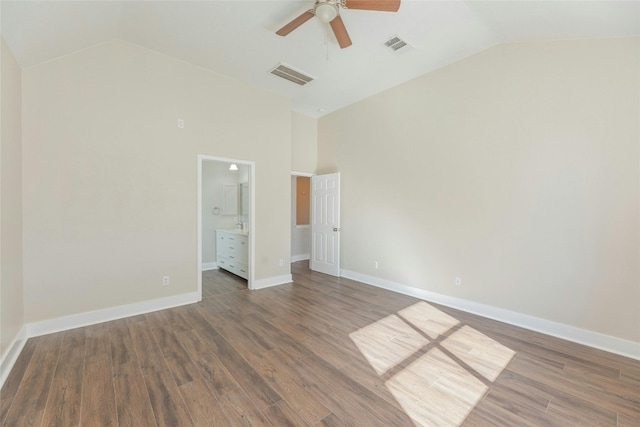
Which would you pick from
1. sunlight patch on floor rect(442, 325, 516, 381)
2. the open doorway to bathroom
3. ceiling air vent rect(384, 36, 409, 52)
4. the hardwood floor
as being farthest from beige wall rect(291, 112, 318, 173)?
sunlight patch on floor rect(442, 325, 516, 381)

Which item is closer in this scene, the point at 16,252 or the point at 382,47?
the point at 16,252

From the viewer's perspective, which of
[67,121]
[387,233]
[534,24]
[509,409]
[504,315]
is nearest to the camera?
[509,409]

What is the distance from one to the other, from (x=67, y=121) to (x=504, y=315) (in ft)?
18.9

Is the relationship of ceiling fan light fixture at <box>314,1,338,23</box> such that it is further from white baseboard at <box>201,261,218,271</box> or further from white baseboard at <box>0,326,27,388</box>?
white baseboard at <box>201,261,218,271</box>

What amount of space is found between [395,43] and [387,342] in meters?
3.58

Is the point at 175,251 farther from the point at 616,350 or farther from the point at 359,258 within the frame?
the point at 616,350

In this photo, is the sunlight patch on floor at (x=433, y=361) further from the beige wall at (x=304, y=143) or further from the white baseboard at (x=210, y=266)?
the white baseboard at (x=210, y=266)

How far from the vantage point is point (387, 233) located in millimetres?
4672

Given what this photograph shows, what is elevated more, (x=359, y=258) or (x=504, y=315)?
(x=359, y=258)

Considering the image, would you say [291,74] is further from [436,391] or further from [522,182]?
[436,391]

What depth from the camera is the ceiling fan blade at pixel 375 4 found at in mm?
2260

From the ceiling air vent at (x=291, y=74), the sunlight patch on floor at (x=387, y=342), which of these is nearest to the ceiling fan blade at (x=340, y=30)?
the ceiling air vent at (x=291, y=74)

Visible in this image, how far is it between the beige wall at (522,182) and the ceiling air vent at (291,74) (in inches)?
55.9

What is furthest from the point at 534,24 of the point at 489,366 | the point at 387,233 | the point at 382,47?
the point at 489,366
